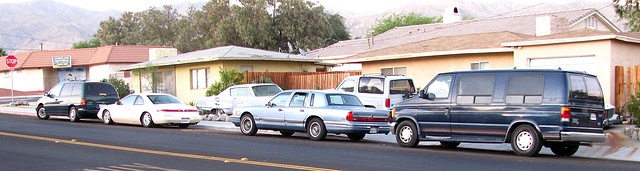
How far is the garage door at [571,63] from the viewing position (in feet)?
61.1

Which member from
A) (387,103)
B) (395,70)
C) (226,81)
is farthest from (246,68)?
(387,103)

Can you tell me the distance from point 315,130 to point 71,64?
148 ft

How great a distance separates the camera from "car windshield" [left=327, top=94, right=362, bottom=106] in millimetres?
16234

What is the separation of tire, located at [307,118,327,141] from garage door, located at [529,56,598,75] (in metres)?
8.56

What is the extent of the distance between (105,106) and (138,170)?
1309 centimetres

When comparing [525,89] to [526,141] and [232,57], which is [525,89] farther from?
[232,57]

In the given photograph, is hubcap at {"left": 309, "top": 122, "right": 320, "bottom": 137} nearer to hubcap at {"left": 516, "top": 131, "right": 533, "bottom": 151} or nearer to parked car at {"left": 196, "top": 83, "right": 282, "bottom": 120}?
hubcap at {"left": 516, "top": 131, "right": 533, "bottom": 151}

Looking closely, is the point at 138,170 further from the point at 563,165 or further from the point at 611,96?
the point at 611,96

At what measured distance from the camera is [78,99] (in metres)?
23.0

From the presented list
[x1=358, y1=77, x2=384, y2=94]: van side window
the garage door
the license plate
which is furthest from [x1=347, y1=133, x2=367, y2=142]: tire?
the garage door

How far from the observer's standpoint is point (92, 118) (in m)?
24.1

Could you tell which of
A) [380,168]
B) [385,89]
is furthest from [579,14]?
[380,168]

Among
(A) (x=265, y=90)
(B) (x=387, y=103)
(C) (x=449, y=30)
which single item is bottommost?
(B) (x=387, y=103)

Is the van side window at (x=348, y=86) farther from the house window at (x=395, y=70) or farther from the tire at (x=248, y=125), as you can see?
the house window at (x=395, y=70)
